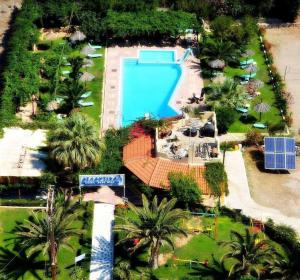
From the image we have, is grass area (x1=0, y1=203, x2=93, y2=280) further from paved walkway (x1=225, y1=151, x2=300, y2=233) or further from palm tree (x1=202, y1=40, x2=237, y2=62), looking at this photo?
palm tree (x1=202, y1=40, x2=237, y2=62)

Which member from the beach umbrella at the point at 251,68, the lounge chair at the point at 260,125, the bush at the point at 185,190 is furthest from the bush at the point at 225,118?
the bush at the point at 185,190

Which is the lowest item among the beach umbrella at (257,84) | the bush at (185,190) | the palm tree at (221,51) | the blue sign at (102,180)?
the bush at (185,190)

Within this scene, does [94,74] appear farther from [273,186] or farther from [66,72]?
[273,186]

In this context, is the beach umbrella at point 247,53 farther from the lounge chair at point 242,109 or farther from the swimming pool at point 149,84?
the lounge chair at point 242,109

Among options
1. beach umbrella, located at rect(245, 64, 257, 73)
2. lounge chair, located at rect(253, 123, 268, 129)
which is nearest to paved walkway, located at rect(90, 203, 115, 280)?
lounge chair, located at rect(253, 123, 268, 129)

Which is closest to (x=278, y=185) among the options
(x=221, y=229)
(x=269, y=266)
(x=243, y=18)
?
(x=221, y=229)

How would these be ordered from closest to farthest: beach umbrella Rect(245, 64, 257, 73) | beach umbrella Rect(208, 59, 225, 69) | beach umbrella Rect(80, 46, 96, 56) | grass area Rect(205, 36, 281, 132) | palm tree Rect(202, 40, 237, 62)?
grass area Rect(205, 36, 281, 132) < beach umbrella Rect(245, 64, 257, 73) < beach umbrella Rect(208, 59, 225, 69) < palm tree Rect(202, 40, 237, 62) < beach umbrella Rect(80, 46, 96, 56)

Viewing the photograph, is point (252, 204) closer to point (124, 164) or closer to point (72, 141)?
point (124, 164)
